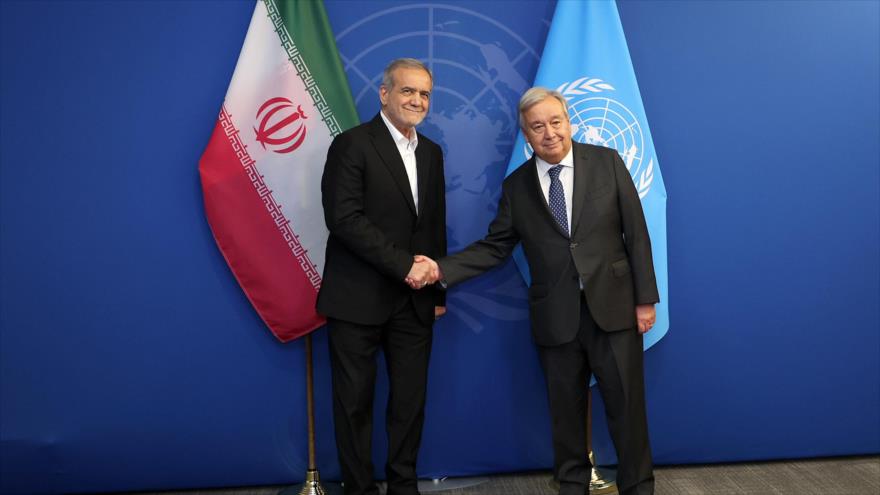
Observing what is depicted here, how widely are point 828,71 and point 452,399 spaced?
2156 millimetres

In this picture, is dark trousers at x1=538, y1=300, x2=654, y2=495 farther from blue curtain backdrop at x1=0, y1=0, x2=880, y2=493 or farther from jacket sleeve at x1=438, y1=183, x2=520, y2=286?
blue curtain backdrop at x1=0, y1=0, x2=880, y2=493

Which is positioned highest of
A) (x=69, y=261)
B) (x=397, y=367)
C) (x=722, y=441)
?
(x=69, y=261)

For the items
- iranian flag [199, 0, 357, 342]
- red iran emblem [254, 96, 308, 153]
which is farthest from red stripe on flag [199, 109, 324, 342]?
red iran emblem [254, 96, 308, 153]

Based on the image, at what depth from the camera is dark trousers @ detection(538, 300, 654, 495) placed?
9.07 feet

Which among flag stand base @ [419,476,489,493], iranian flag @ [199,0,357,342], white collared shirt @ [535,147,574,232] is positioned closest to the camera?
white collared shirt @ [535,147,574,232]

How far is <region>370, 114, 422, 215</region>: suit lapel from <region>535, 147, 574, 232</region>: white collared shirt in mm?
482

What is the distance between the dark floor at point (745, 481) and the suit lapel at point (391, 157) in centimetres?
131

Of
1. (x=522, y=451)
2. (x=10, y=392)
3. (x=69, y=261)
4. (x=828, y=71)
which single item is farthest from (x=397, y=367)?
(x=828, y=71)

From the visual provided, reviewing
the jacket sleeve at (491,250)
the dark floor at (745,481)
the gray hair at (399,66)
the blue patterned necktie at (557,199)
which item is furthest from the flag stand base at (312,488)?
the gray hair at (399,66)

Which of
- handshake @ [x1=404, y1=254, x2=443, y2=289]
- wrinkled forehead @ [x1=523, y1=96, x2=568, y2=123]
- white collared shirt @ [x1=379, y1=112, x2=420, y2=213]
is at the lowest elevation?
handshake @ [x1=404, y1=254, x2=443, y2=289]

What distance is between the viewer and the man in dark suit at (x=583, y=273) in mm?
2729

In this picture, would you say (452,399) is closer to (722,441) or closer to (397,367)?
(397,367)

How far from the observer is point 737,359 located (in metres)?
3.44

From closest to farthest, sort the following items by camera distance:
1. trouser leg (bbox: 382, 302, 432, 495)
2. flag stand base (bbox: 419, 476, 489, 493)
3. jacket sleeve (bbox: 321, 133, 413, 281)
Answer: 1. jacket sleeve (bbox: 321, 133, 413, 281)
2. trouser leg (bbox: 382, 302, 432, 495)
3. flag stand base (bbox: 419, 476, 489, 493)
